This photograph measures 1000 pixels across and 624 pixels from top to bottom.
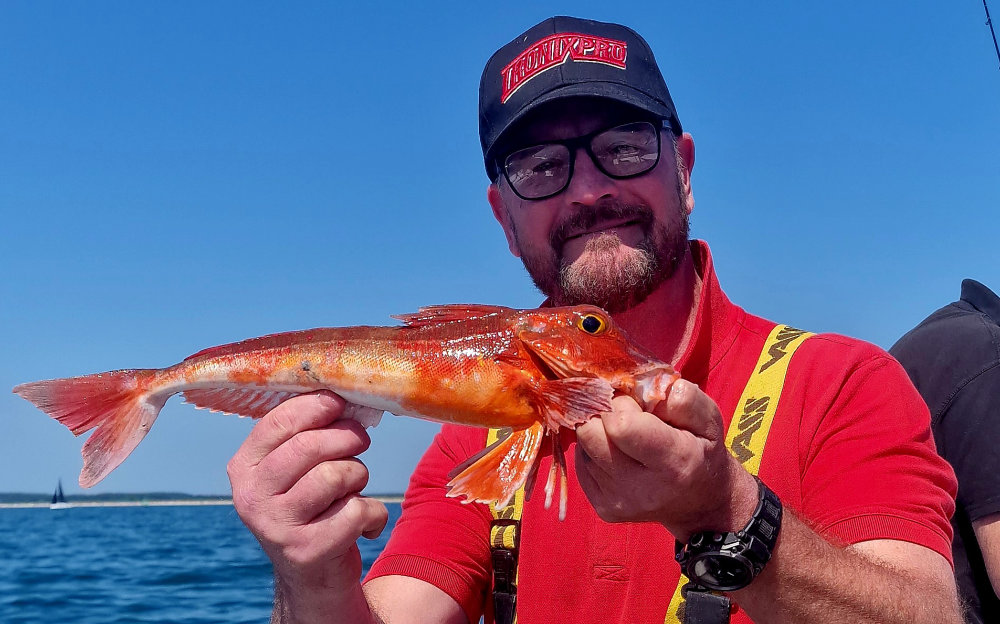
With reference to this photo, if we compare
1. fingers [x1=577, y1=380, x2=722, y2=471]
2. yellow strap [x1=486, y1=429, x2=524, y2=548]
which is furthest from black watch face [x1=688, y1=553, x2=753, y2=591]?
yellow strap [x1=486, y1=429, x2=524, y2=548]

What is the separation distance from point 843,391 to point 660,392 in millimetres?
1624

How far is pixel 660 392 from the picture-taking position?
9.22ft

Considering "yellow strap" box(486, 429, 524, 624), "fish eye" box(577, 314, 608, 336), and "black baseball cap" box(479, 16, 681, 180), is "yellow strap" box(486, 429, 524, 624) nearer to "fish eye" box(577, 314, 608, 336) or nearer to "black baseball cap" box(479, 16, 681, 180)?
"fish eye" box(577, 314, 608, 336)

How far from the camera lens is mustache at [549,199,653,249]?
15.1 ft

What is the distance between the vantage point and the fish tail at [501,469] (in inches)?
121

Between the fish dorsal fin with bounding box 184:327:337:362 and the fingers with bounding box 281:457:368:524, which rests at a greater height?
the fish dorsal fin with bounding box 184:327:337:362

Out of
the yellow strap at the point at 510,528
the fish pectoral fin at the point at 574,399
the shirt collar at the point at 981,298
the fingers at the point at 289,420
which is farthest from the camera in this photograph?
the shirt collar at the point at 981,298

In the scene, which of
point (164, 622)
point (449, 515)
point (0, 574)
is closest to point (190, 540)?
point (0, 574)

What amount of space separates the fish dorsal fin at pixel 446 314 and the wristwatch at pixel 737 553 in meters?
1.25

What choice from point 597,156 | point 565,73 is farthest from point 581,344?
point 565,73

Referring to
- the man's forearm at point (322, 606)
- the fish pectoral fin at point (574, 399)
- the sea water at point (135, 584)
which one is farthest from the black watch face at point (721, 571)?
the sea water at point (135, 584)

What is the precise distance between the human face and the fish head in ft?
4.49

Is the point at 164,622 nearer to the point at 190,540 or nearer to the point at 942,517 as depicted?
the point at 942,517

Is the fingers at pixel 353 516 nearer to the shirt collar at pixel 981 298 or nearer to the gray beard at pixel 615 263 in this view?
the gray beard at pixel 615 263
